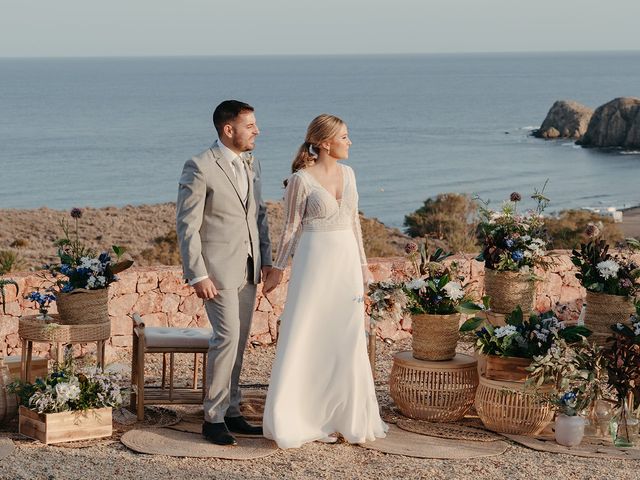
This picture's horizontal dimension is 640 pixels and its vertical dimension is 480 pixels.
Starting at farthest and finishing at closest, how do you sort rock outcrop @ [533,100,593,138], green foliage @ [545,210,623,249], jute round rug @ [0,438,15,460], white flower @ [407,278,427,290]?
rock outcrop @ [533,100,593,138] < green foliage @ [545,210,623,249] < white flower @ [407,278,427,290] < jute round rug @ [0,438,15,460]

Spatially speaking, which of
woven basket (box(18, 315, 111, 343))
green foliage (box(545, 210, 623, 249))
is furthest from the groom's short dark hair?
green foliage (box(545, 210, 623, 249))

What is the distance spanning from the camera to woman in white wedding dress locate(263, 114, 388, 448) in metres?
5.96

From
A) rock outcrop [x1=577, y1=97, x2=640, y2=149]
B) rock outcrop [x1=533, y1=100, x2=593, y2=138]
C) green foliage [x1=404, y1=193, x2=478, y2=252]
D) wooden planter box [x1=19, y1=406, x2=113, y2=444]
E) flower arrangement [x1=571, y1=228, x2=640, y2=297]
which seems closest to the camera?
wooden planter box [x1=19, y1=406, x2=113, y2=444]

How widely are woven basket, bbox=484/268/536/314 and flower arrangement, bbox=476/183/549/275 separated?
0.15 ft

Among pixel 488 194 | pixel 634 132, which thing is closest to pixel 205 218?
pixel 488 194

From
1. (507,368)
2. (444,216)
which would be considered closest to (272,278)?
(507,368)

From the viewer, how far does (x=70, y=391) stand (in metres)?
5.94

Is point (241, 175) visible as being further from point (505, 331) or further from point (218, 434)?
point (505, 331)

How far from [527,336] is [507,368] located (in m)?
0.22

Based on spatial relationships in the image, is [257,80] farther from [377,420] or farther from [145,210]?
[377,420]

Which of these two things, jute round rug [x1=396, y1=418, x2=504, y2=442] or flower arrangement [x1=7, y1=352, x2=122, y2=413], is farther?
jute round rug [x1=396, y1=418, x2=504, y2=442]

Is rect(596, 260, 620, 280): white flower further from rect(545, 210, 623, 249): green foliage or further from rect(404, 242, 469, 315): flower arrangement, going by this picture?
rect(545, 210, 623, 249): green foliage

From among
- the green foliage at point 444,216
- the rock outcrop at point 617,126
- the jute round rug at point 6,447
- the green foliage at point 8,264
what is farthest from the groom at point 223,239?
the rock outcrop at point 617,126

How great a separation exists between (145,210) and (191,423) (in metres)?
17.6
